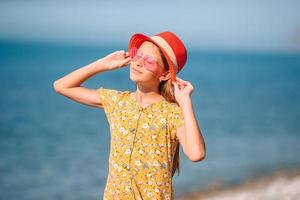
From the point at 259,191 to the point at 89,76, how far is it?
5167mm

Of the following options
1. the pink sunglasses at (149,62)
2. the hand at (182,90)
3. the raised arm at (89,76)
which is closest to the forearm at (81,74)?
the raised arm at (89,76)

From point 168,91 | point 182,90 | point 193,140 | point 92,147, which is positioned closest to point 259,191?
point 168,91

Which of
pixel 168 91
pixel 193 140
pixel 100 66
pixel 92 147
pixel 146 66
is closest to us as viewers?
pixel 193 140

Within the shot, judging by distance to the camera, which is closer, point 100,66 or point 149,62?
point 149,62

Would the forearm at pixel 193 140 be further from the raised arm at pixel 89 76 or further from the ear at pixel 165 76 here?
the raised arm at pixel 89 76

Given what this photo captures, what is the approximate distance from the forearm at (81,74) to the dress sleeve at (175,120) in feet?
1.70

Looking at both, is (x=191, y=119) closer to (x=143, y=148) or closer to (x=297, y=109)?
(x=143, y=148)

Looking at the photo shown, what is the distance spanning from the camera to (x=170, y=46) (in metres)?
4.56

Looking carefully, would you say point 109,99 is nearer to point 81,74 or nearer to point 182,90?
point 81,74

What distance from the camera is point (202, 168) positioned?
12.6m

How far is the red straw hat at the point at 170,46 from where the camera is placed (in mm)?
A: 4539

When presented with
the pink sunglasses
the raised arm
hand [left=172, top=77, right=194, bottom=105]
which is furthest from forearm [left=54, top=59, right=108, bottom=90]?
hand [left=172, top=77, right=194, bottom=105]

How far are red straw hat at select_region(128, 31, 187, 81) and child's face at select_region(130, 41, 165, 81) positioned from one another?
0.17ft

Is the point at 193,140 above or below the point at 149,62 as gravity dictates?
below
